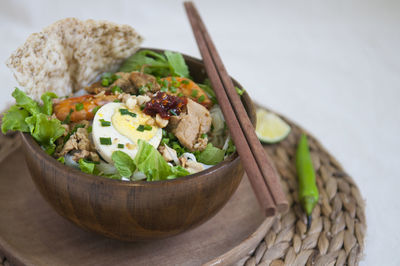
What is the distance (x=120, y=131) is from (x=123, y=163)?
0.97 ft

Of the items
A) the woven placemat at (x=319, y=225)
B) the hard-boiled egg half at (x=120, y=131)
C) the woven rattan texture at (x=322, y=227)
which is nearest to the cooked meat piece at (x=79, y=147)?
the hard-boiled egg half at (x=120, y=131)

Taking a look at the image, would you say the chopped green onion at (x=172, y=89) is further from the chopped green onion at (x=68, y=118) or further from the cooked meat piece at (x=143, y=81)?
the chopped green onion at (x=68, y=118)

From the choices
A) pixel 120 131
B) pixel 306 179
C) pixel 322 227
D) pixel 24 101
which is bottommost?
pixel 322 227

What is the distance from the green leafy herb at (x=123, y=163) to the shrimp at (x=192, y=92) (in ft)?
2.47

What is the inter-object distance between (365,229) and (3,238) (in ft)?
7.73

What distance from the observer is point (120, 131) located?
95.7 inches

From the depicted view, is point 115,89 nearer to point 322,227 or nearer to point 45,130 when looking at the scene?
point 45,130

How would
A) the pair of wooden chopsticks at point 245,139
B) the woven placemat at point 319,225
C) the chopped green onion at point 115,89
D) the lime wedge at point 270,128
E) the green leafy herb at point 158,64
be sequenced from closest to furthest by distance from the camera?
the pair of wooden chopsticks at point 245,139 < the woven placemat at point 319,225 < the chopped green onion at point 115,89 < the green leafy herb at point 158,64 < the lime wedge at point 270,128

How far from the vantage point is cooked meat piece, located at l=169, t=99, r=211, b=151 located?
249 cm

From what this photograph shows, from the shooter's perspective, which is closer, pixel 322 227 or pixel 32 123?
pixel 32 123

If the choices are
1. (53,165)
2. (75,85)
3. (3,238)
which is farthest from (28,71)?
(3,238)

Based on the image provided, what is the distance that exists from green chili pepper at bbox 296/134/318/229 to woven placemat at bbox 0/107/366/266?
0.22 ft

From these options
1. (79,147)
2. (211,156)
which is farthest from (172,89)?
(79,147)

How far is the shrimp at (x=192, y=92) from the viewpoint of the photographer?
9.29ft
